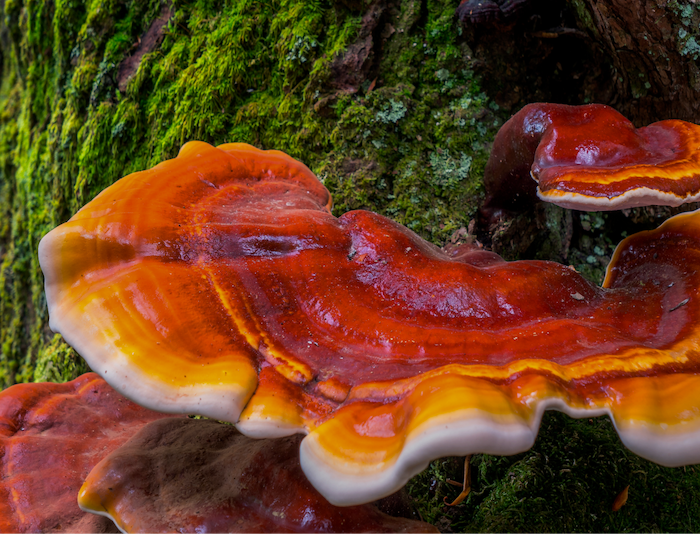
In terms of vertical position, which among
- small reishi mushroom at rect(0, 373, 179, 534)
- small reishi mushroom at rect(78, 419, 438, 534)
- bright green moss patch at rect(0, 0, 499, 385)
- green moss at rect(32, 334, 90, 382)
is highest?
bright green moss patch at rect(0, 0, 499, 385)

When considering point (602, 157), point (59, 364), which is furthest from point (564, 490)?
point (59, 364)

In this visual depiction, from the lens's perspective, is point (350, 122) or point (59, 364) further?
point (59, 364)

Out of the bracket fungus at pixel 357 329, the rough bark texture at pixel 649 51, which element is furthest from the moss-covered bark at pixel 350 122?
the bracket fungus at pixel 357 329

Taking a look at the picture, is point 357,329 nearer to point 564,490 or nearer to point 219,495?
point 219,495

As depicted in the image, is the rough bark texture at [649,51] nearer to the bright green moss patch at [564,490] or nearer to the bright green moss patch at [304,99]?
the bright green moss patch at [304,99]

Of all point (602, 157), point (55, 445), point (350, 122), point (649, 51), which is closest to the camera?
point (602, 157)


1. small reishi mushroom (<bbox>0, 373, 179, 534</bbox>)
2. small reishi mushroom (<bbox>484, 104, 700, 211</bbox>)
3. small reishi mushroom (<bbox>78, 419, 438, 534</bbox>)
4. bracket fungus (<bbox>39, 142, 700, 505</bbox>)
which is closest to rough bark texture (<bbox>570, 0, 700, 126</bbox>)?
small reishi mushroom (<bbox>484, 104, 700, 211</bbox>)

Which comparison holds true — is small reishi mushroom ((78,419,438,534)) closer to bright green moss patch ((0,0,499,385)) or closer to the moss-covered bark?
the moss-covered bark
